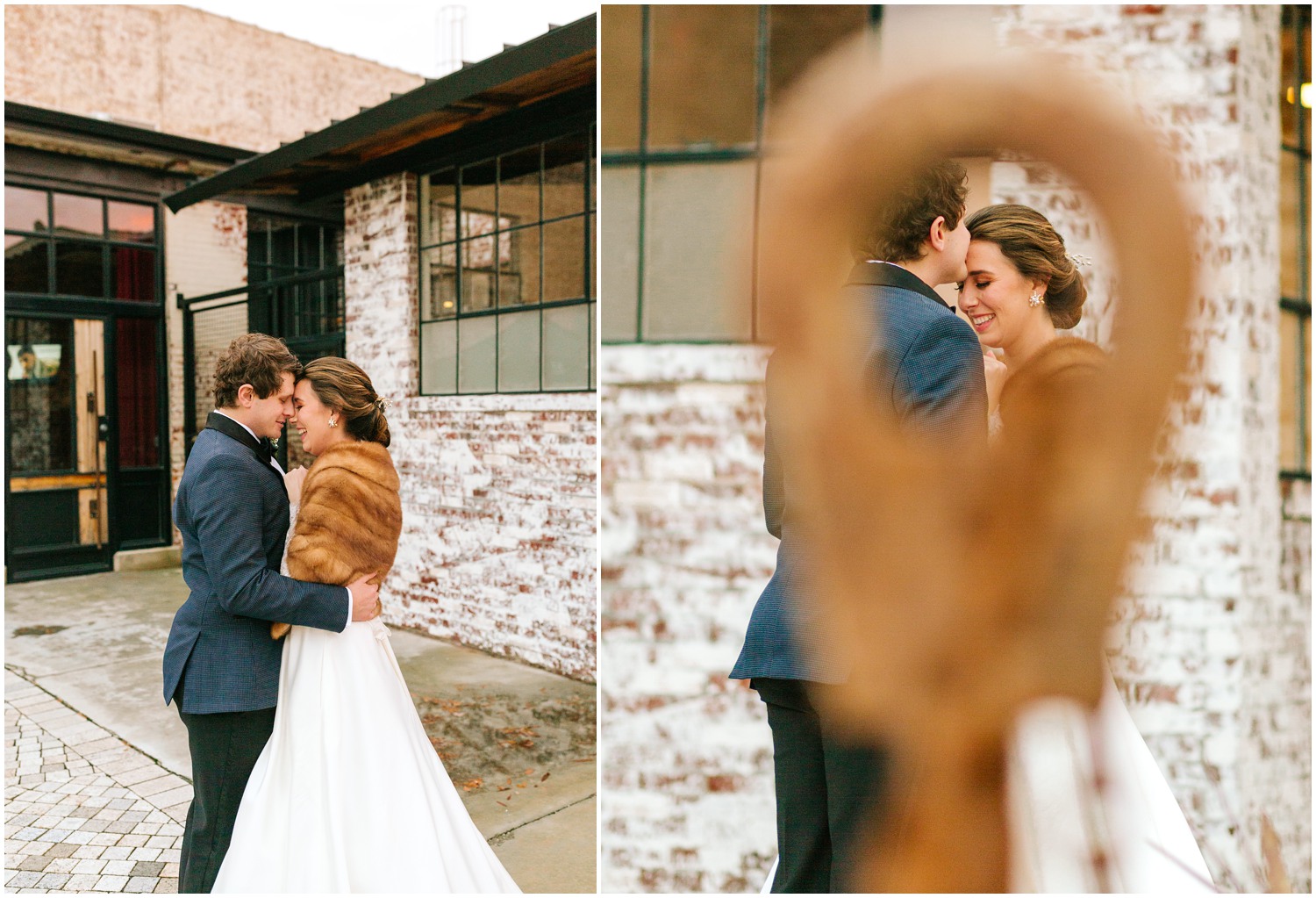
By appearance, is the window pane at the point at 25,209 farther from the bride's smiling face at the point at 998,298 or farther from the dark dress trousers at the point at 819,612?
the bride's smiling face at the point at 998,298

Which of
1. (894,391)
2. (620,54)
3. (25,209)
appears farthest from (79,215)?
(894,391)

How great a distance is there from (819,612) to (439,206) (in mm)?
4587

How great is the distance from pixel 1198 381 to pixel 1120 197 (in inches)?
46.0

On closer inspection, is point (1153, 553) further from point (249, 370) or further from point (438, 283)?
point (438, 283)

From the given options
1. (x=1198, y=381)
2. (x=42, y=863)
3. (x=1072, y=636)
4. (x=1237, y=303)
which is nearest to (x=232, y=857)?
(x=42, y=863)

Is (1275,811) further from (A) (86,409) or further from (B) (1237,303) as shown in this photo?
(A) (86,409)

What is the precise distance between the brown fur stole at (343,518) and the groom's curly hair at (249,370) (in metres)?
0.24

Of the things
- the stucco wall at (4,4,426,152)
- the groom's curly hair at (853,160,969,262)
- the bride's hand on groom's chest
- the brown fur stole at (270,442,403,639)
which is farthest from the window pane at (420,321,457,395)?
the stucco wall at (4,4,426,152)

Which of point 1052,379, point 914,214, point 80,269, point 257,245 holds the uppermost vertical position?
point 257,245

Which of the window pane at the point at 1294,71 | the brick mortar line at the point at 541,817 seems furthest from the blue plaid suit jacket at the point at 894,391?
the brick mortar line at the point at 541,817

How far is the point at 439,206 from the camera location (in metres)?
5.48

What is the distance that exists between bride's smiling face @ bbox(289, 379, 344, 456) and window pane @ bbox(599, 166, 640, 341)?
0.78m

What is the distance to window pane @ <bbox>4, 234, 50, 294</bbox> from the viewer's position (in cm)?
766

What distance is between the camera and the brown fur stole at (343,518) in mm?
2260
